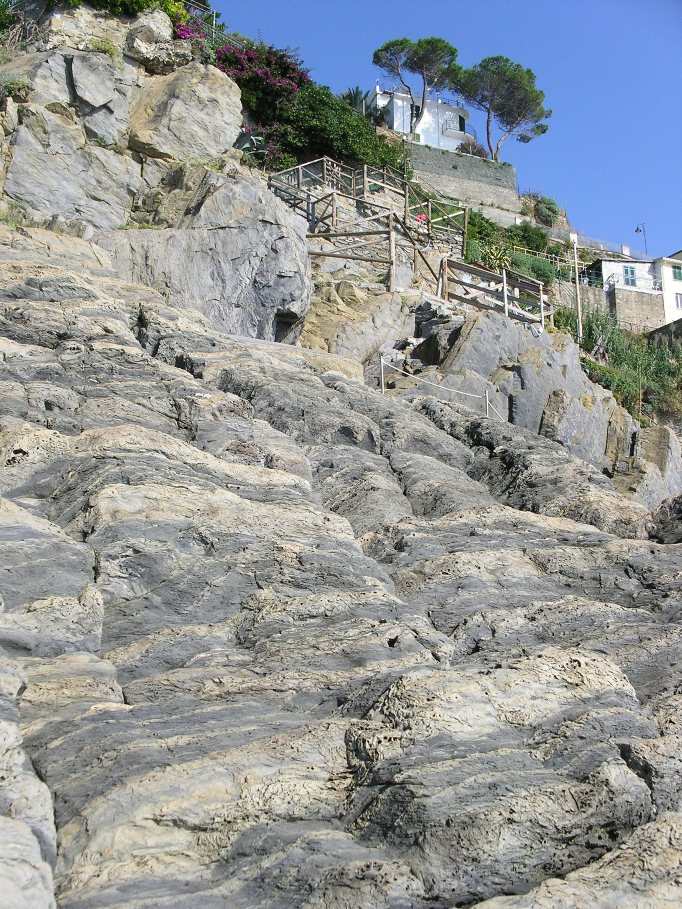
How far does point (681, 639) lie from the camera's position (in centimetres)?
784

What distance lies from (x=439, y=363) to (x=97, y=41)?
A: 1351 centimetres

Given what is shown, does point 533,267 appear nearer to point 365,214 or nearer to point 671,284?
point 671,284

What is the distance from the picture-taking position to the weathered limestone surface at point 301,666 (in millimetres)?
5281

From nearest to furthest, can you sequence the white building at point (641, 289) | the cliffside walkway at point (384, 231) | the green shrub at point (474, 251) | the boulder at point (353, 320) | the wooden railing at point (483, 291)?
the boulder at point (353, 320), the cliffside walkway at point (384, 231), the wooden railing at point (483, 291), the green shrub at point (474, 251), the white building at point (641, 289)

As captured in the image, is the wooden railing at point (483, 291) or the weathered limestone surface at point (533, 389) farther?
the wooden railing at point (483, 291)

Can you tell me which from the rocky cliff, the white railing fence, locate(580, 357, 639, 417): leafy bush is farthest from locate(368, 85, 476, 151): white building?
the rocky cliff

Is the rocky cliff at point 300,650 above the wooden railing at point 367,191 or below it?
below

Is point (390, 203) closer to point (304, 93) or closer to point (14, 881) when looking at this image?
point (304, 93)

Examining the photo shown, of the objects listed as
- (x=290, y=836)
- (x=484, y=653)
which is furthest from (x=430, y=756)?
(x=484, y=653)

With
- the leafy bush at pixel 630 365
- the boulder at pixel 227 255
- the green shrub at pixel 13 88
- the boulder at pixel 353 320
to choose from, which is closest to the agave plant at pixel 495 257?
the leafy bush at pixel 630 365

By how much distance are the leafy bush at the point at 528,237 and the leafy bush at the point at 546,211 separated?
542cm

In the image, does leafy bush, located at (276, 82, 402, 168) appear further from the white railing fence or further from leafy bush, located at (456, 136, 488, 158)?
leafy bush, located at (456, 136, 488, 158)

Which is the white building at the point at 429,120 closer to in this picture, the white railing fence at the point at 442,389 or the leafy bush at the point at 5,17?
the leafy bush at the point at 5,17

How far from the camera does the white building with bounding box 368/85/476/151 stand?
59594 millimetres
